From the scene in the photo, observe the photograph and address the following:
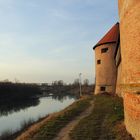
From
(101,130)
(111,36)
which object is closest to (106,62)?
(111,36)

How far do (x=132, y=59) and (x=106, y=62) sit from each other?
20.4 m

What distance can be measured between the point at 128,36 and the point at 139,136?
3.28 m

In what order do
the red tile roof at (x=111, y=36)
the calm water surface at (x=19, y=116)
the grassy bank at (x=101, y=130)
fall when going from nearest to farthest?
the grassy bank at (x=101, y=130), the calm water surface at (x=19, y=116), the red tile roof at (x=111, y=36)

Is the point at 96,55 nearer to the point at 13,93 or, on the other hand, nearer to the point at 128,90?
the point at 128,90

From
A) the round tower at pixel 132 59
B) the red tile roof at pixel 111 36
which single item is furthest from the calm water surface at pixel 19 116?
the round tower at pixel 132 59

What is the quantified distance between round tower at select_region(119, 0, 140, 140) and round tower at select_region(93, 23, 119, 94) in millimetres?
18808

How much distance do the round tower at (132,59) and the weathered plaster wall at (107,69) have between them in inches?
741

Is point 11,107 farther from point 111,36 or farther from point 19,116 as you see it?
point 111,36

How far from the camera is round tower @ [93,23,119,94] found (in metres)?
28.8

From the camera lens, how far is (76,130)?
11.5 m

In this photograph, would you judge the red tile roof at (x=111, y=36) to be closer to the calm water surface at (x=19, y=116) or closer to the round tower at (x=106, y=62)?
the round tower at (x=106, y=62)

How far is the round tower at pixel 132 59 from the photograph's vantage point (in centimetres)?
846

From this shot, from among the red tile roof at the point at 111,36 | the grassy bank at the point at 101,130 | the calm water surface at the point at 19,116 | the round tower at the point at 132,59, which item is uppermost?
the red tile roof at the point at 111,36

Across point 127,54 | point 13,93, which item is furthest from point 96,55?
point 13,93
